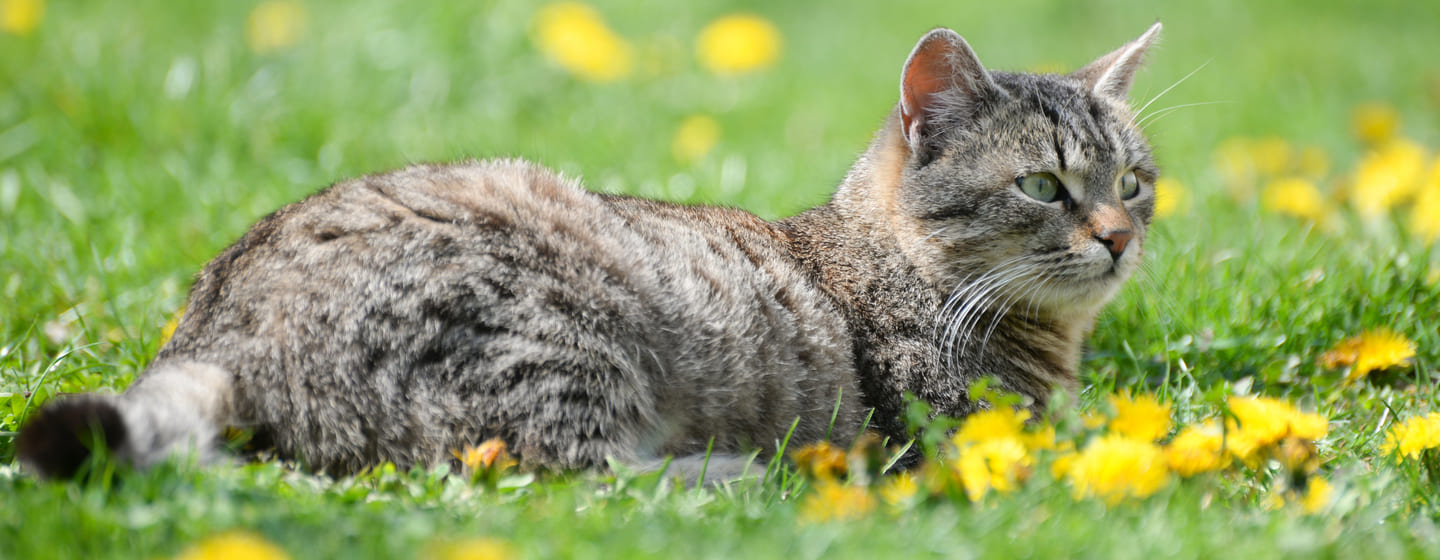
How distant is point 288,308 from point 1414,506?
8.34 ft

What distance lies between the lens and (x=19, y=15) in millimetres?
5367

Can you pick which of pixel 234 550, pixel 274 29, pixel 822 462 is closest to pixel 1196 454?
pixel 822 462

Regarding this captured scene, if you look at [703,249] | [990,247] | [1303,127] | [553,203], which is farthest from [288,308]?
[1303,127]

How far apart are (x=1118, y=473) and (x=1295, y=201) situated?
307 centimetres

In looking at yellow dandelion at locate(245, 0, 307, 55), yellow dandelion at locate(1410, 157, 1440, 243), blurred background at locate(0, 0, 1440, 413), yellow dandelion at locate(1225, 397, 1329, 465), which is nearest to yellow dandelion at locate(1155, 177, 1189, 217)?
blurred background at locate(0, 0, 1440, 413)

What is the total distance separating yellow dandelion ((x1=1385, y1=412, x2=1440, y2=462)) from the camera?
2547mm

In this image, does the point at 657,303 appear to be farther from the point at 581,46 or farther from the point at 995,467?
Answer: the point at 581,46

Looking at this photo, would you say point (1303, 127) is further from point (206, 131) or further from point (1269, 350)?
point (206, 131)

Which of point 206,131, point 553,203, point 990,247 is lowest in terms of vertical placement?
point 990,247

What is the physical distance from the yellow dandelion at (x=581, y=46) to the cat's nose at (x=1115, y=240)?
352 centimetres

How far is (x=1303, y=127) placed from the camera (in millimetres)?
6184

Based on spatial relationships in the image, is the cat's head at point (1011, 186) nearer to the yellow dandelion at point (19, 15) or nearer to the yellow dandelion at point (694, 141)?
the yellow dandelion at point (694, 141)

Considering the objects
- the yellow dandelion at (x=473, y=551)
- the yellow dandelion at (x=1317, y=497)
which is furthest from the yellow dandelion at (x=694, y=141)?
the yellow dandelion at (x=473, y=551)

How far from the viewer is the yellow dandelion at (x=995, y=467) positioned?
221 centimetres
